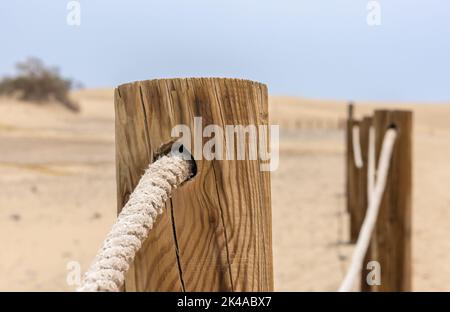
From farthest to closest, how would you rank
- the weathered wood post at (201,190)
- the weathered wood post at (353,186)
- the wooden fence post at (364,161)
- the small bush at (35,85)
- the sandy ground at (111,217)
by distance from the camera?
the small bush at (35,85), the weathered wood post at (353,186), the sandy ground at (111,217), the wooden fence post at (364,161), the weathered wood post at (201,190)

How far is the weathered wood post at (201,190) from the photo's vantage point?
110cm

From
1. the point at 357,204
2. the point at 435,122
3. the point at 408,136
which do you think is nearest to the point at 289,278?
the point at 357,204

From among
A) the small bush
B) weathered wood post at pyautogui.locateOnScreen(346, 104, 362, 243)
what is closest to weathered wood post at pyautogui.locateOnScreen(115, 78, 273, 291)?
weathered wood post at pyautogui.locateOnScreen(346, 104, 362, 243)

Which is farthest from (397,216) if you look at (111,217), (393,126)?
(111,217)

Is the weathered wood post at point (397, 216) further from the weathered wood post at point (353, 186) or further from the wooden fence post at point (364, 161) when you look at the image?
the weathered wood post at point (353, 186)

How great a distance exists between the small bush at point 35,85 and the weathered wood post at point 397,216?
26880 millimetres

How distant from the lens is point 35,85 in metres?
27.9

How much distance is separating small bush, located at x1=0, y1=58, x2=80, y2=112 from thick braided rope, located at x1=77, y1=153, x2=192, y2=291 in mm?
28265

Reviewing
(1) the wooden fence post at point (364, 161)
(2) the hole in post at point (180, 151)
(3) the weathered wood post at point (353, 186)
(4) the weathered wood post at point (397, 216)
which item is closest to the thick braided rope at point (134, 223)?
(2) the hole in post at point (180, 151)

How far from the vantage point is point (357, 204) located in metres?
5.16
